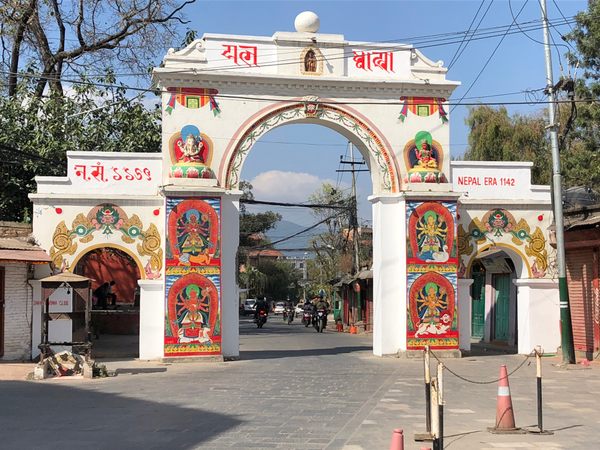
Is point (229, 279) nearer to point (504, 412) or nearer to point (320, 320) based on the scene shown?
point (504, 412)

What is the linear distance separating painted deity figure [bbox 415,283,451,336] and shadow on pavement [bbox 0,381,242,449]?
8.39 meters

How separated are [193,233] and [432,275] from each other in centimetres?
617

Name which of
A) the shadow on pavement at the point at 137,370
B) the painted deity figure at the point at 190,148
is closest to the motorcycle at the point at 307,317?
the painted deity figure at the point at 190,148

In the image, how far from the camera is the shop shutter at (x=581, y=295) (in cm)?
1761

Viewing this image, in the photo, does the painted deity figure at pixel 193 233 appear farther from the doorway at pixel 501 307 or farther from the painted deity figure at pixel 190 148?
the doorway at pixel 501 307

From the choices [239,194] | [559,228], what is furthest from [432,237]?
[239,194]

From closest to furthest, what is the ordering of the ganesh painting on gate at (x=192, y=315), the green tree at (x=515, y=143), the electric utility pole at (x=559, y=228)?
the electric utility pole at (x=559, y=228), the ganesh painting on gate at (x=192, y=315), the green tree at (x=515, y=143)

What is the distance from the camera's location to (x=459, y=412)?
10336 mm

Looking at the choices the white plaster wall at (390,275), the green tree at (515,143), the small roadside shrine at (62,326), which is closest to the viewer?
the small roadside shrine at (62,326)

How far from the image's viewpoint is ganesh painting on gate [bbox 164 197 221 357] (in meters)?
17.6

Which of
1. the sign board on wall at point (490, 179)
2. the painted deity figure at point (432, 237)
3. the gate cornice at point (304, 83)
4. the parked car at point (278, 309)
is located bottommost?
the parked car at point (278, 309)

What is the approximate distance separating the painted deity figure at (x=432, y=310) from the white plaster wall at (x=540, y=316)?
244cm

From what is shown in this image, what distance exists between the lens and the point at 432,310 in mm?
18641

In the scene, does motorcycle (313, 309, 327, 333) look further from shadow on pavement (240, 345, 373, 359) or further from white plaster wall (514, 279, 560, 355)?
white plaster wall (514, 279, 560, 355)
